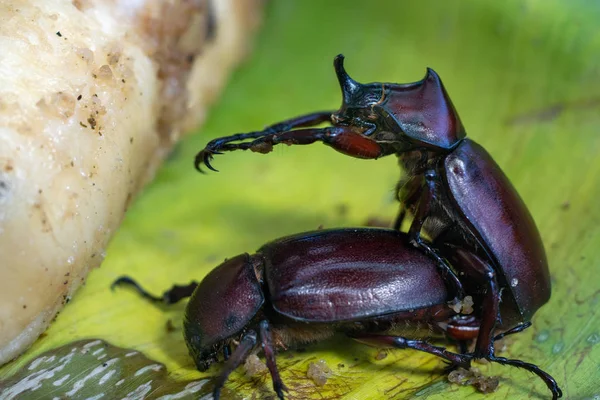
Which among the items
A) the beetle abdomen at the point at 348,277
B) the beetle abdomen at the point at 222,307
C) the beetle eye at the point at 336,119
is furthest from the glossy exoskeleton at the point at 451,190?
the beetle abdomen at the point at 222,307

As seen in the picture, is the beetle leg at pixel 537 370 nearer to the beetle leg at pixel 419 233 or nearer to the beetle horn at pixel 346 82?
the beetle leg at pixel 419 233

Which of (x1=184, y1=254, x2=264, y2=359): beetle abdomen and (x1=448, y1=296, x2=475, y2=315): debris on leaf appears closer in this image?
(x1=184, y1=254, x2=264, y2=359): beetle abdomen

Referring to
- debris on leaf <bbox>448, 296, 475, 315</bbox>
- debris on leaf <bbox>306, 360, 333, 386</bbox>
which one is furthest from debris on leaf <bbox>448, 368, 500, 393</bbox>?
debris on leaf <bbox>306, 360, 333, 386</bbox>

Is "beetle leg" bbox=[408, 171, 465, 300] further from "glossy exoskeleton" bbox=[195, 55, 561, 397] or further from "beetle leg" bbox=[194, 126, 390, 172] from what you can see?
"beetle leg" bbox=[194, 126, 390, 172]

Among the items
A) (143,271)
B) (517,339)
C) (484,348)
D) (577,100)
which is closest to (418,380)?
(484,348)

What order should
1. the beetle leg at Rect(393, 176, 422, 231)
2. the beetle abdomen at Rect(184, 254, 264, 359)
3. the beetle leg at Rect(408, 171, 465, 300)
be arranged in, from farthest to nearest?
the beetle leg at Rect(393, 176, 422, 231) → the beetle leg at Rect(408, 171, 465, 300) → the beetle abdomen at Rect(184, 254, 264, 359)

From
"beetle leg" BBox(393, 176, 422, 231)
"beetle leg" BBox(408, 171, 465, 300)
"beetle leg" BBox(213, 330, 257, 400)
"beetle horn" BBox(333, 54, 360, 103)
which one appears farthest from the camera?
"beetle leg" BBox(393, 176, 422, 231)

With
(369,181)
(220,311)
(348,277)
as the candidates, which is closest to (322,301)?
(348,277)
